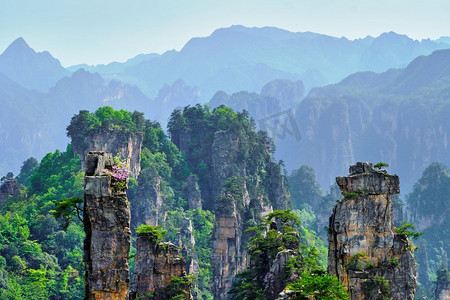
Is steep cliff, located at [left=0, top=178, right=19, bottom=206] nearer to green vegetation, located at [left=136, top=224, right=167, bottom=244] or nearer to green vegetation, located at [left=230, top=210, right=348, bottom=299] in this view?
green vegetation, located at [left=230, top=210, right=348, bottom=299]

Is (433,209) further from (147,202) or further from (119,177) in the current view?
(119,177)

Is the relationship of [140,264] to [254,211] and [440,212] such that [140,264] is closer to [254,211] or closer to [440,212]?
[254,211]

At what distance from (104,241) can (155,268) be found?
56.6 ft

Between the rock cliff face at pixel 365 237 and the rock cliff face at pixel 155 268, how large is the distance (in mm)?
10462

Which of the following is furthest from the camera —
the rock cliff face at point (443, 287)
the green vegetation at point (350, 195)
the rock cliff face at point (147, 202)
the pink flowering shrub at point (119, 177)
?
the rock cliff face at point (147, 202)

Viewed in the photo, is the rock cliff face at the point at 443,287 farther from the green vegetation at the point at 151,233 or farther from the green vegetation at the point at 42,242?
the green vegetation at the point at 151,233

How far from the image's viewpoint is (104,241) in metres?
26.4

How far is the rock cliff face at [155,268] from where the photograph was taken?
1693 inches

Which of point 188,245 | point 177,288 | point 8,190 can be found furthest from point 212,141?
point 177,288

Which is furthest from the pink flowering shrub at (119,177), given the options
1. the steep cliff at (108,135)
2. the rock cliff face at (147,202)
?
the rock cliff face at (147,202)

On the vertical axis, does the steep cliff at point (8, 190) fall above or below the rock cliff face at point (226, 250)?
above

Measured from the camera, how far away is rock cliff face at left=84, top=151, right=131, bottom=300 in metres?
26.4

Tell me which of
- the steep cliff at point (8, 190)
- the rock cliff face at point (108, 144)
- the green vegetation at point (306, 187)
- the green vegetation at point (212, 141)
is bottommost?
the steep cliff at point (8, 190)

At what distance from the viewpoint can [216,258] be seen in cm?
7050
